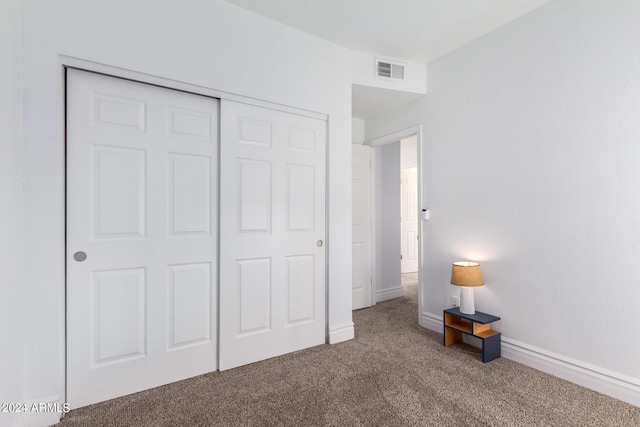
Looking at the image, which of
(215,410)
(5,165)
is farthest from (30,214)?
(215,410)

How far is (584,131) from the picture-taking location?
6.88 feet

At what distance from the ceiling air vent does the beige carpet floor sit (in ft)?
8.68

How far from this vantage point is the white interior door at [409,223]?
6.43 metres

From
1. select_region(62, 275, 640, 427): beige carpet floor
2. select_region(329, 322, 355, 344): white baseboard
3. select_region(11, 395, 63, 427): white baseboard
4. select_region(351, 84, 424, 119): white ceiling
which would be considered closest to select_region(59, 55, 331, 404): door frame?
select_region(11, 395, 63, 427): white baseboard

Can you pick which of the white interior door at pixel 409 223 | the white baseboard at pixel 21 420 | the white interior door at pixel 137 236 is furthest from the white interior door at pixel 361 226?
the white baseboard at pixel 21 420

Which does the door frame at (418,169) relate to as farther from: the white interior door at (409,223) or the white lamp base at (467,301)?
the white interior door at (409,223)

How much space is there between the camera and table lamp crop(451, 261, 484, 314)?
2535mm

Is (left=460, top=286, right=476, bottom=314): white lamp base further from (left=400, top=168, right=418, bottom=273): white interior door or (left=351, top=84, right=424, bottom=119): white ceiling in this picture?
(left=400, top=168, right=418, bottom=273): white interior door

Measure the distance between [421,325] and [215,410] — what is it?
7.41 ft

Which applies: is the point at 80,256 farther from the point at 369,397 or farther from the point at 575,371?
the point at 575,371

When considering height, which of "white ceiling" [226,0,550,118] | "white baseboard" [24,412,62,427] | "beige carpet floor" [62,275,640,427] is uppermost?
"white ceiling" [226,0,550,118]

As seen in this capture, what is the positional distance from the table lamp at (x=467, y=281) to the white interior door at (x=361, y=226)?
141cm

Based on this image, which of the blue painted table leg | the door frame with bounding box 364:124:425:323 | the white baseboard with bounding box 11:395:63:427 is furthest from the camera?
the door frame with bounding box 364:124:425:323

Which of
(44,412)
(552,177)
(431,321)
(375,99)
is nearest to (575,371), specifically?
Answer: (431,321)
